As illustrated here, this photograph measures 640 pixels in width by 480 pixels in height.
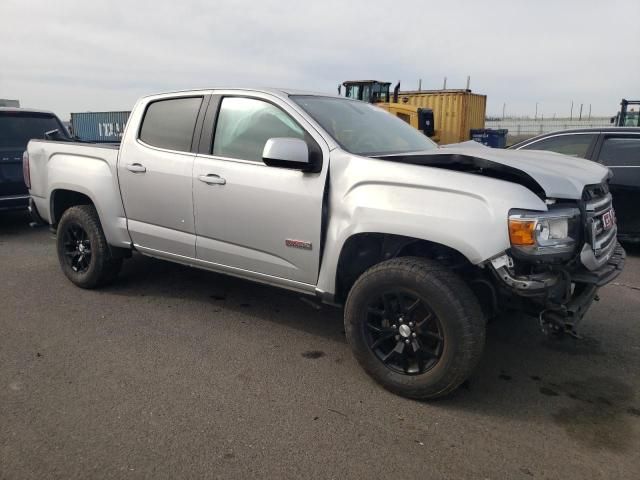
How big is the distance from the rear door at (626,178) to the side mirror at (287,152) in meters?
4.62

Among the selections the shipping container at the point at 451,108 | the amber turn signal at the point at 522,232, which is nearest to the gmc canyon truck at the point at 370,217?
the amber turn signal at the point at 522,232

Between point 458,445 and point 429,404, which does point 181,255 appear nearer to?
point 429,404

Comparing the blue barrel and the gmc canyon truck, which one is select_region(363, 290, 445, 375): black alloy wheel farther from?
the blue barrel

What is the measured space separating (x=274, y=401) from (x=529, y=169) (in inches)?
77.1

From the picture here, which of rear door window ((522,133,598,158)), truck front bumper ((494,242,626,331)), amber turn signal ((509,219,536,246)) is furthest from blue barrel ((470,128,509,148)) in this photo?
amber turn signal ((509,219,536,246))

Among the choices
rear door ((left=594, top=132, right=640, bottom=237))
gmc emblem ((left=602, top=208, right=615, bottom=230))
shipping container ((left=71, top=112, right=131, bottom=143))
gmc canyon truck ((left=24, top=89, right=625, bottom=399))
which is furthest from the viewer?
shipping container ((left=71, top=112, right=131, bottom=143))

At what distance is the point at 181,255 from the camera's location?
4211 mm

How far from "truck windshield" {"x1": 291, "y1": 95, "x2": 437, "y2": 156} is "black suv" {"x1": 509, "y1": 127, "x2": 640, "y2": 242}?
10.3 feet

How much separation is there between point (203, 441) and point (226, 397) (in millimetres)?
434

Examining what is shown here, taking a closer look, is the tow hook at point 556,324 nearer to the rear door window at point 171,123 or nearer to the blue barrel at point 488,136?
the rear door window at point 171,123

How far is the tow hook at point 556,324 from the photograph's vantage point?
2.83 metres

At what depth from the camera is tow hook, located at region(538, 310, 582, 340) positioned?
111 inches

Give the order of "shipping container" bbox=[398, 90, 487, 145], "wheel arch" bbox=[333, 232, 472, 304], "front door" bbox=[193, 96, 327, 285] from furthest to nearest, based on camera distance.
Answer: "shipping container" bbox=[398, 90, 487, 145] → "front door" bbox=[193, 96, 327, 285] → "wheel arch" bbox=[333, 232, 472, 304]

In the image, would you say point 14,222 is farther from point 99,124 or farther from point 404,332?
point 99,124
